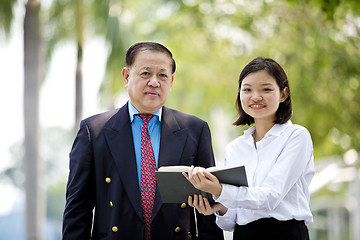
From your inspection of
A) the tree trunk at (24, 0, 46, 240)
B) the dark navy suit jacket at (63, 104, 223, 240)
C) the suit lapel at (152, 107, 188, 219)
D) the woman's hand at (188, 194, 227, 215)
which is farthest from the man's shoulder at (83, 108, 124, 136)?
the tree trunk at (24, 0, 46, 240)

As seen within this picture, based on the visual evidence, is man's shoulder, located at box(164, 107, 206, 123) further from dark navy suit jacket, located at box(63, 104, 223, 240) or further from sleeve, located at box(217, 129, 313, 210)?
sleeve, located at box(217, 129, 313, 210)

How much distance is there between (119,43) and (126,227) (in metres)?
12.5

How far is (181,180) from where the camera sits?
310 centimetres

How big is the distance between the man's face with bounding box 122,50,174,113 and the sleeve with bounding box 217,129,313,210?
0.85 metres

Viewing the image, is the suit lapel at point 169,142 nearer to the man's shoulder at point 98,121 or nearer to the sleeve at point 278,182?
the man's shoulder at point 98,121

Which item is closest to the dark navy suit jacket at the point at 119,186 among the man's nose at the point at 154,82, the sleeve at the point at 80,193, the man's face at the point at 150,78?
the sleeve at the point at 80,193

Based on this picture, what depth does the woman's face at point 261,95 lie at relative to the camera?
10.9 feet

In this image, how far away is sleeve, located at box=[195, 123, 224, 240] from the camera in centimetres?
361

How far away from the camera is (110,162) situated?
11.6 feet

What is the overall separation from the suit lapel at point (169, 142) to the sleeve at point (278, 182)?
0.60 meters

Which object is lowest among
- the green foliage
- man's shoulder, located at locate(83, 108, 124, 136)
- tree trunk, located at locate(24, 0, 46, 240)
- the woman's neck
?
the woman's neck

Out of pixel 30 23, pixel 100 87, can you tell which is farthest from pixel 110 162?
pixel 100 87

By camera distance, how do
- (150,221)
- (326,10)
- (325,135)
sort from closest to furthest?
(150,221) → (326,10) → (325,135)

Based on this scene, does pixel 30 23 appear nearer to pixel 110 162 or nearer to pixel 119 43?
pixel 119 43
